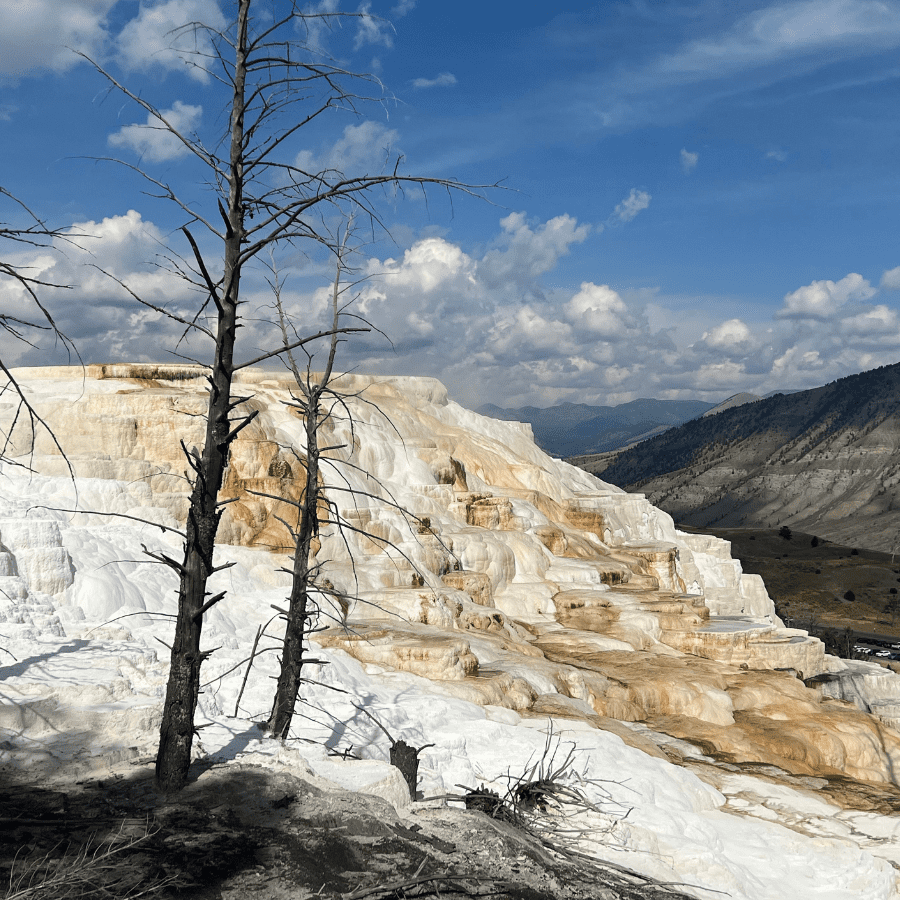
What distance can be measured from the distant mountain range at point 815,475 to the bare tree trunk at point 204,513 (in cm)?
12542

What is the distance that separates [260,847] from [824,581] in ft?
293

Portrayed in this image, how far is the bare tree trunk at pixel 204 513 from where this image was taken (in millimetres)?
5266

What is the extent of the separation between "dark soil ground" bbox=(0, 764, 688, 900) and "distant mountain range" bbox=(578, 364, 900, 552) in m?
125

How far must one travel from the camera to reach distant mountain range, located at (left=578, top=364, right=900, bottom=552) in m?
133

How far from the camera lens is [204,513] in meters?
5.33

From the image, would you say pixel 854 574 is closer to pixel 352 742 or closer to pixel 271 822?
pixel 352 742

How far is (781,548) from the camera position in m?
98.8

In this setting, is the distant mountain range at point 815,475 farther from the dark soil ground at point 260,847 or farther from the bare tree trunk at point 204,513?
the bare tree trunk at point 204,513

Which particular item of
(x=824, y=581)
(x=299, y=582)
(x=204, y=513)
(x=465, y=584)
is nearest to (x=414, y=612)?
(x=465, y=584)

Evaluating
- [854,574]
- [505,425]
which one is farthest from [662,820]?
[854,574]

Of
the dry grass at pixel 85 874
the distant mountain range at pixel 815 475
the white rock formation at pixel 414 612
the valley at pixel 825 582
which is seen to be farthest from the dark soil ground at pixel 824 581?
the dry grass at pixel 85 874

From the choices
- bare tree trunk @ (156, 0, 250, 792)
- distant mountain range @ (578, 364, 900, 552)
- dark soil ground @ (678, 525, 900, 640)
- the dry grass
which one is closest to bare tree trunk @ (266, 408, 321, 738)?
bare tree trunk @ (156, 0, 250, 792)

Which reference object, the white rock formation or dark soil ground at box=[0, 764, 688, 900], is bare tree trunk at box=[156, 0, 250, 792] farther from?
the white rock formation

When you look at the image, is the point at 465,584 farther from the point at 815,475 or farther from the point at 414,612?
the point at 815,475
